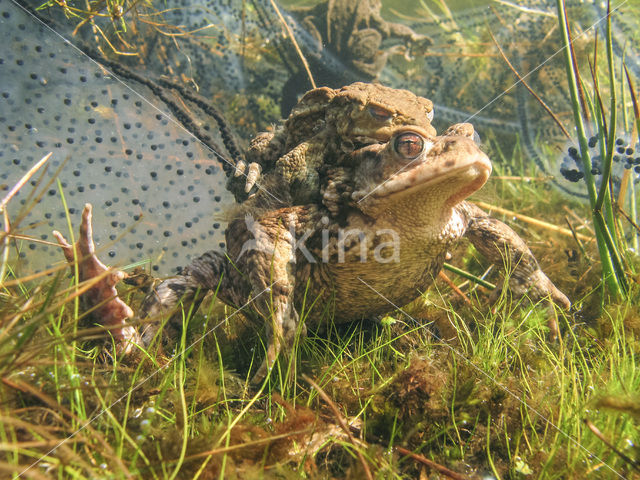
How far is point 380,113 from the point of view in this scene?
1667 millimetres

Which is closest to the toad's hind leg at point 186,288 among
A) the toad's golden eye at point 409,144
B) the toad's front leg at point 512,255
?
the toad's golden eye at point 409,144

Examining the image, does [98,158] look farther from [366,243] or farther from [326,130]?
[366,243]

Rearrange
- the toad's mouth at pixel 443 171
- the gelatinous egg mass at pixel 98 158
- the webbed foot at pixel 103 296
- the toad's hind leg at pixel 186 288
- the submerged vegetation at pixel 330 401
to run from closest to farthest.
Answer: the submerged vegetation at pixel 330 401
the toad's mouth at pixel 443 171
the webbed foot at pixel 103 296
the toad's hind leg at pixel 186 288
the gelatinous egg mass at pixel 98 158

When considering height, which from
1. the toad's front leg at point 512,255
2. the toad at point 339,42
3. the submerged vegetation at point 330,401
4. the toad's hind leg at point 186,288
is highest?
the toad at point 339,42

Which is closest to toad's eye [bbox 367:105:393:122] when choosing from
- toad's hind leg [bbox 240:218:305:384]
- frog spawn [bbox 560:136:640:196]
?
toad's hind leg [bbox 240:218:305:384]

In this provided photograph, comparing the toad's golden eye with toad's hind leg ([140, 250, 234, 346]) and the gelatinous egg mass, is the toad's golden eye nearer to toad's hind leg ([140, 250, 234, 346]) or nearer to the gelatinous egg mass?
toad's hind leg ([140, 250, 234, 346])

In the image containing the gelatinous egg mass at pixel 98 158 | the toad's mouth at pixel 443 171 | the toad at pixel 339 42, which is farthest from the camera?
the toad at pixel 339 42

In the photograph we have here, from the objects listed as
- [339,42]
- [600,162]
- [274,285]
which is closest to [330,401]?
[274,285]

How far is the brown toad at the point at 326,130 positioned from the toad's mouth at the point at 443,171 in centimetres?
22

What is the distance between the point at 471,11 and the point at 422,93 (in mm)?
1968

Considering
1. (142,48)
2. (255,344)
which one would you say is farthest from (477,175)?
(142,48)

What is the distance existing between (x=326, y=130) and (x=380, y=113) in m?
0.30

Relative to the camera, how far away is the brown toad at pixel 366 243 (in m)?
1.47

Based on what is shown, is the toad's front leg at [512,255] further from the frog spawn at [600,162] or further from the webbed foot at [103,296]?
the webbed foot at [103,296]
